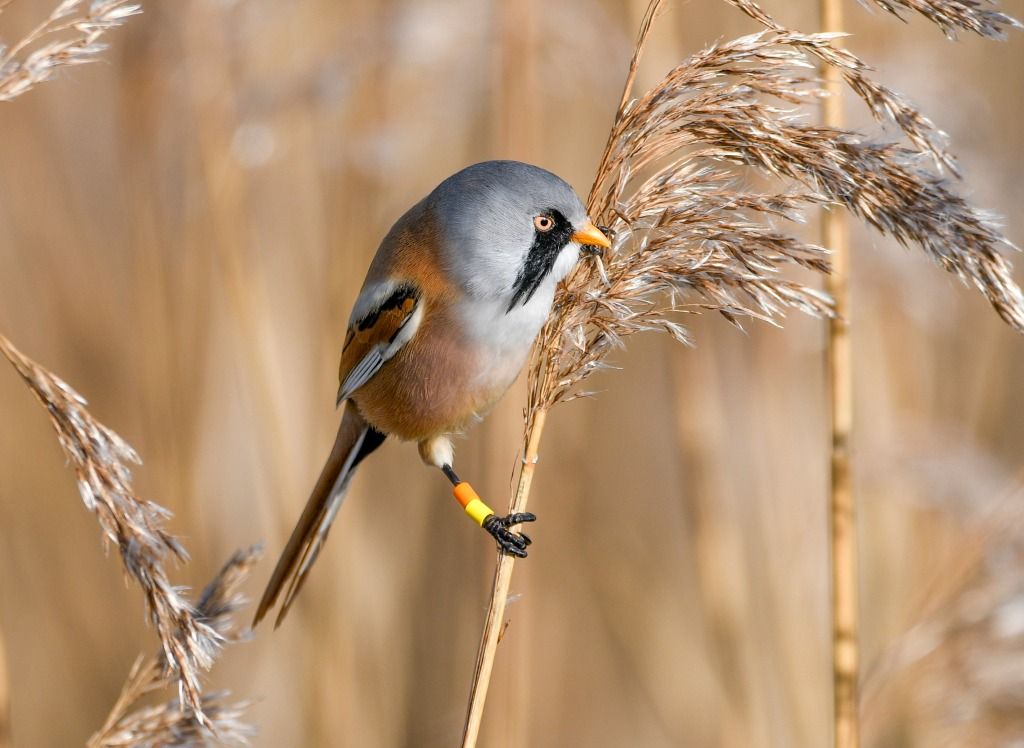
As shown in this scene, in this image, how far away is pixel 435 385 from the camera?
214 cm

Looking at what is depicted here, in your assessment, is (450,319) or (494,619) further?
(450,319)

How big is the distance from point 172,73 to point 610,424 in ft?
6.51

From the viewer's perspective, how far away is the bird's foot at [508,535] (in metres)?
1.89

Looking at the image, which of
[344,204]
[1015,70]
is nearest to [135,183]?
[344,204]

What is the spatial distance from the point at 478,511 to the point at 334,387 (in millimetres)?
910

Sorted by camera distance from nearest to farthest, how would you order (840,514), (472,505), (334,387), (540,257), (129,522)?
(129,522) → (840,514) → (540,257) → (472,505) → (334,387)

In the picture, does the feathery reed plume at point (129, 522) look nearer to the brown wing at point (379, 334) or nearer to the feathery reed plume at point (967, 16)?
the brown wing at point (379, 334)

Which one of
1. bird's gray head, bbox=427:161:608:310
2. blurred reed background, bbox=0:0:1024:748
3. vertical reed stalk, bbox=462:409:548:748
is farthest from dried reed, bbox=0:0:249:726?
blurred reed background, bbox=0:0:1024:748

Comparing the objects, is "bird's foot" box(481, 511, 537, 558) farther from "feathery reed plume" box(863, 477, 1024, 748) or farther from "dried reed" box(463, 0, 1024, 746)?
"feathery reed plume" box(863, 477, 1024, 748)

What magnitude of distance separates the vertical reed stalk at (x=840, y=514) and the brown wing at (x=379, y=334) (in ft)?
2.77

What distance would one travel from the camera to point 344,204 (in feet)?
9.23

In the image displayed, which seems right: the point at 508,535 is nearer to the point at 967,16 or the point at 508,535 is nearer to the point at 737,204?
the point at 737,204

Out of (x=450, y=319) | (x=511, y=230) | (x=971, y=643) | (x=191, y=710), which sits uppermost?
(x=511, y=230)

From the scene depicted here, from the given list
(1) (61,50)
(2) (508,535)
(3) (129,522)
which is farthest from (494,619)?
(1) (61,50)
